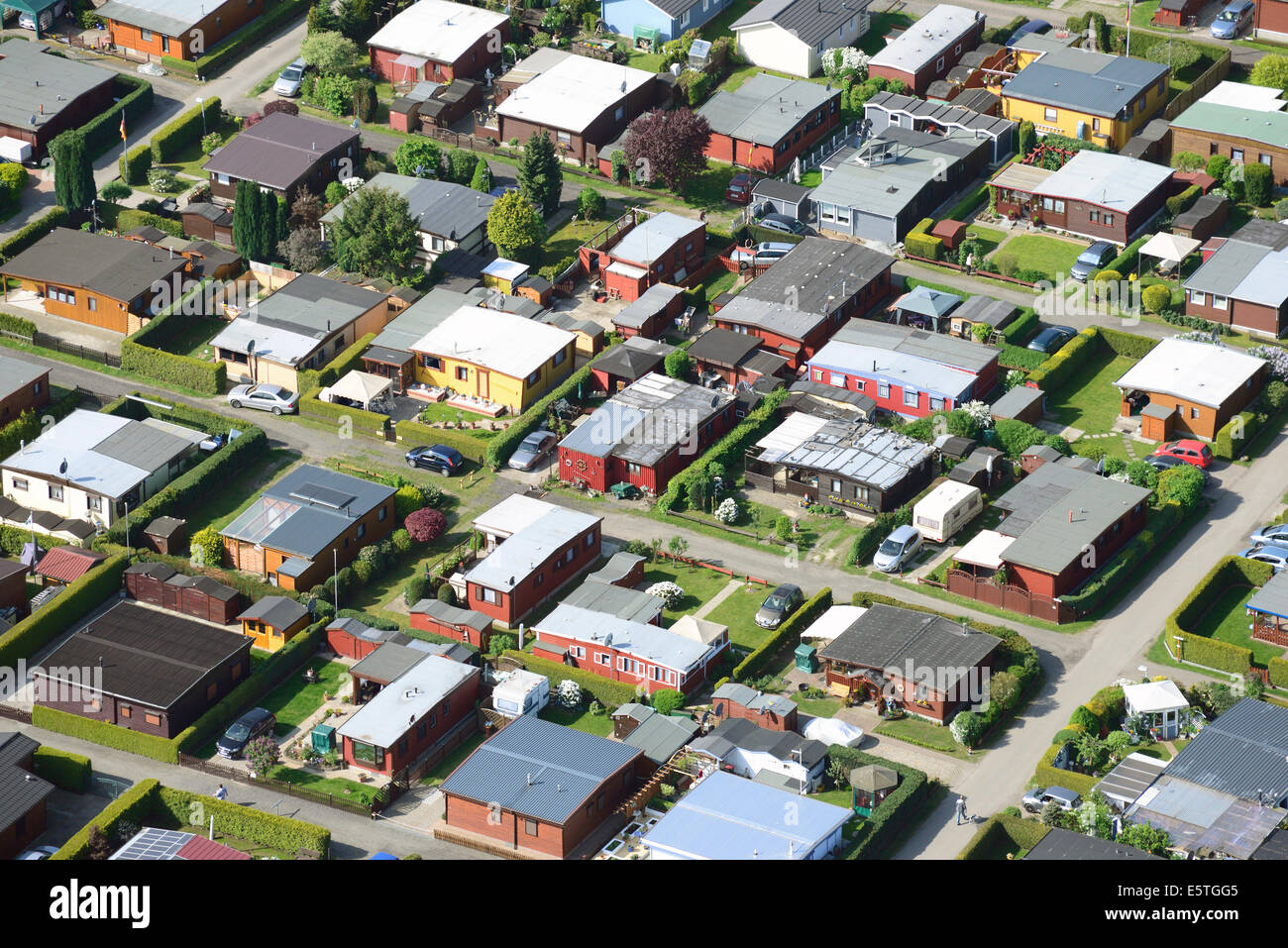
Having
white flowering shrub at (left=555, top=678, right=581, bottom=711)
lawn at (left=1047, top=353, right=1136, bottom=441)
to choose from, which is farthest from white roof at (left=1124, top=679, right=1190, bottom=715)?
white flowering shrub at (left=555, top=678, right=581, bottom=711)

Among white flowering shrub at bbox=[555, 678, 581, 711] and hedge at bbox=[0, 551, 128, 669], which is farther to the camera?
hedge at bbox=[0, 551, 128, 669]

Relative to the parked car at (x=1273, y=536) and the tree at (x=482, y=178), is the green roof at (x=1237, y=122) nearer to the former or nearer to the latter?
the parked car at (x=1273, y=536)

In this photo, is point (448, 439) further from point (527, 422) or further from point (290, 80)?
point (290, 80)

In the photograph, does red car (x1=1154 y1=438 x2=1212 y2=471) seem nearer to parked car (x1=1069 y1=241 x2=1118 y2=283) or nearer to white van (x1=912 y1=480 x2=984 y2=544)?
white van (x1=912 y1=480 x2=984 y2=544)

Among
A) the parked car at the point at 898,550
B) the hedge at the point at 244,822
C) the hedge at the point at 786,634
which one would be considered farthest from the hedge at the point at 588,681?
the parked car at the point at 898,550

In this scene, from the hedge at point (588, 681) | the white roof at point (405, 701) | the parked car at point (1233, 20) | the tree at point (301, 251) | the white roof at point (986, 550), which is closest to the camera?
the white roof at point (405, 701)

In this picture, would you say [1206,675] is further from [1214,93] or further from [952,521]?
[1214,93]
